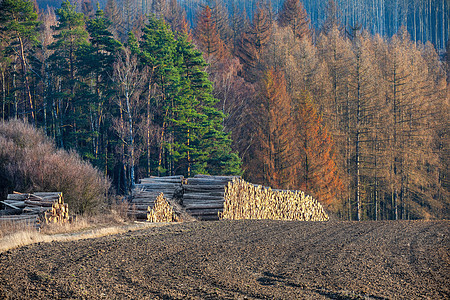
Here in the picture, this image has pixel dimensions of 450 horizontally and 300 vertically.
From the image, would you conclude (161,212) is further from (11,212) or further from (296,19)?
(296,19)

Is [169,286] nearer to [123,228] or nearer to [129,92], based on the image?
[123,228]

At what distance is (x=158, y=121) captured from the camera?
34281 mm

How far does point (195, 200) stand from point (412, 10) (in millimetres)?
110521

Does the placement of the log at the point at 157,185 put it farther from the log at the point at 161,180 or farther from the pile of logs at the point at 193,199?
the log at the point at 161,180

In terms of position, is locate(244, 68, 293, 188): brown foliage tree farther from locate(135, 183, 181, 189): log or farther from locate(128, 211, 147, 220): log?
locate(128, 211, 147, 220): log

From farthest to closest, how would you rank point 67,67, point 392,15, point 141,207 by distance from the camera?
point 392,15 < point 67,67 < point 141,207

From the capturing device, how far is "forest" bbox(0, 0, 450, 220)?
32469 millimetres

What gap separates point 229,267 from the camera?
7.78m

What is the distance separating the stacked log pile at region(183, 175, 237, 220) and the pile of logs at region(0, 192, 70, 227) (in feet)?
16.2

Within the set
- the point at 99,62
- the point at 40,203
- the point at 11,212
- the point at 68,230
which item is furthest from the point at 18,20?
the point at 68,230

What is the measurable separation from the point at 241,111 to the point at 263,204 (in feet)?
75.5

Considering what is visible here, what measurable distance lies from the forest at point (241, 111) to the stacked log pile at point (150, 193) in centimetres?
1240

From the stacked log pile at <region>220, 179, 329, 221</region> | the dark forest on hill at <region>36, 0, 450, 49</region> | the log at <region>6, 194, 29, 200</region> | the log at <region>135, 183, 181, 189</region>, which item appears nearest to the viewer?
the log at <region>6, 194, 29, 200</region>

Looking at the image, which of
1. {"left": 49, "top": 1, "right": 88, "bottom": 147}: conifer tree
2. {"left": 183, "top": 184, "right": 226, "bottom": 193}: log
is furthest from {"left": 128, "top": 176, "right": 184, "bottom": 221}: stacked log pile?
{"left": 49, "top": 1, "right": 88, "bottom": 147}: conifer tree
